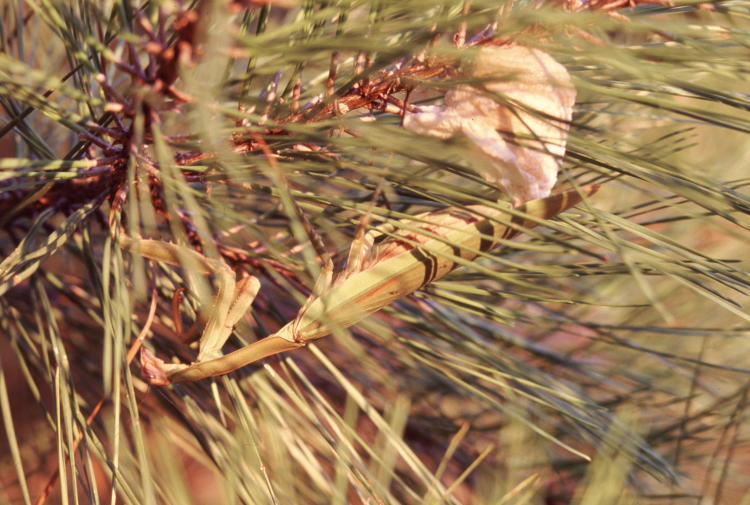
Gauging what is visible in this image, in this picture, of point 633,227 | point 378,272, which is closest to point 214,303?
point 378,272

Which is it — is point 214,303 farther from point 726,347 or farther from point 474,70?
point 726,347

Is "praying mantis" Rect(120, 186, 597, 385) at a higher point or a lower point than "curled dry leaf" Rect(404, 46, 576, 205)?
lower

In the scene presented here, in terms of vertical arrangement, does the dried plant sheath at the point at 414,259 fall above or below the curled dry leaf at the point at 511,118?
below
